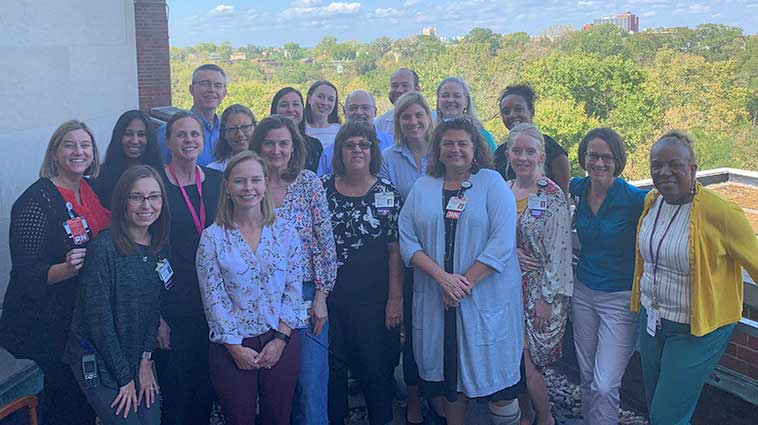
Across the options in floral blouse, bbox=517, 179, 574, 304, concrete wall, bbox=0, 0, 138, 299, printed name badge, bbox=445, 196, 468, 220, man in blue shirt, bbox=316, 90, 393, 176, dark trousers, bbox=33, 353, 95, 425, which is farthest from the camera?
man in blue shirt, bbox=316, 90, 393, 176

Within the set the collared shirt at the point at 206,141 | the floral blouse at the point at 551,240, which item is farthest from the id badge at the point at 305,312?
the collared shirt at the point at 206,141

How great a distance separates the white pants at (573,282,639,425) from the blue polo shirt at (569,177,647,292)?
0.07m

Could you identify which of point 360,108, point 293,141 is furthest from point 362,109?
point 293,141

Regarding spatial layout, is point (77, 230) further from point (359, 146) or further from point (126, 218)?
point (359, 146)

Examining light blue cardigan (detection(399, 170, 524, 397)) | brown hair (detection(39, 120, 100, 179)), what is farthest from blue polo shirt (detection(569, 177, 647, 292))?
brown hair (detection(39, 120, 100, 179))

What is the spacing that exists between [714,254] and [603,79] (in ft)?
168

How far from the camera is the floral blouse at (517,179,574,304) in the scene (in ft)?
11.0

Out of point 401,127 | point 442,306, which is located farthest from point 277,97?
point 442,306

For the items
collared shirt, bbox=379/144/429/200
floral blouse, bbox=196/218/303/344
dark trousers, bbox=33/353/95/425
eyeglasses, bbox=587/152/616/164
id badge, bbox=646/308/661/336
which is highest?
eyeglasses, bbox=587/152/616/164

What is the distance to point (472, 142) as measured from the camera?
3.28 metres

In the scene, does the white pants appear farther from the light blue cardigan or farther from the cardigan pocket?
the cardigan pocket

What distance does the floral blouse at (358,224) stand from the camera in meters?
3.36

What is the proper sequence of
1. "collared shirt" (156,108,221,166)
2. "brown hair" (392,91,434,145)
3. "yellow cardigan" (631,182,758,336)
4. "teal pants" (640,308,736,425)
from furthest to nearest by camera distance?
"collared shirt" (156,108,221,166)
"brown hair" (392,91,434,145)
"teal pants" (640,308,736,425)
"yellow cardigan" (631,182,758,336)

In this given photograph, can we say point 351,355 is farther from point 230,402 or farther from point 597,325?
point 597,325
